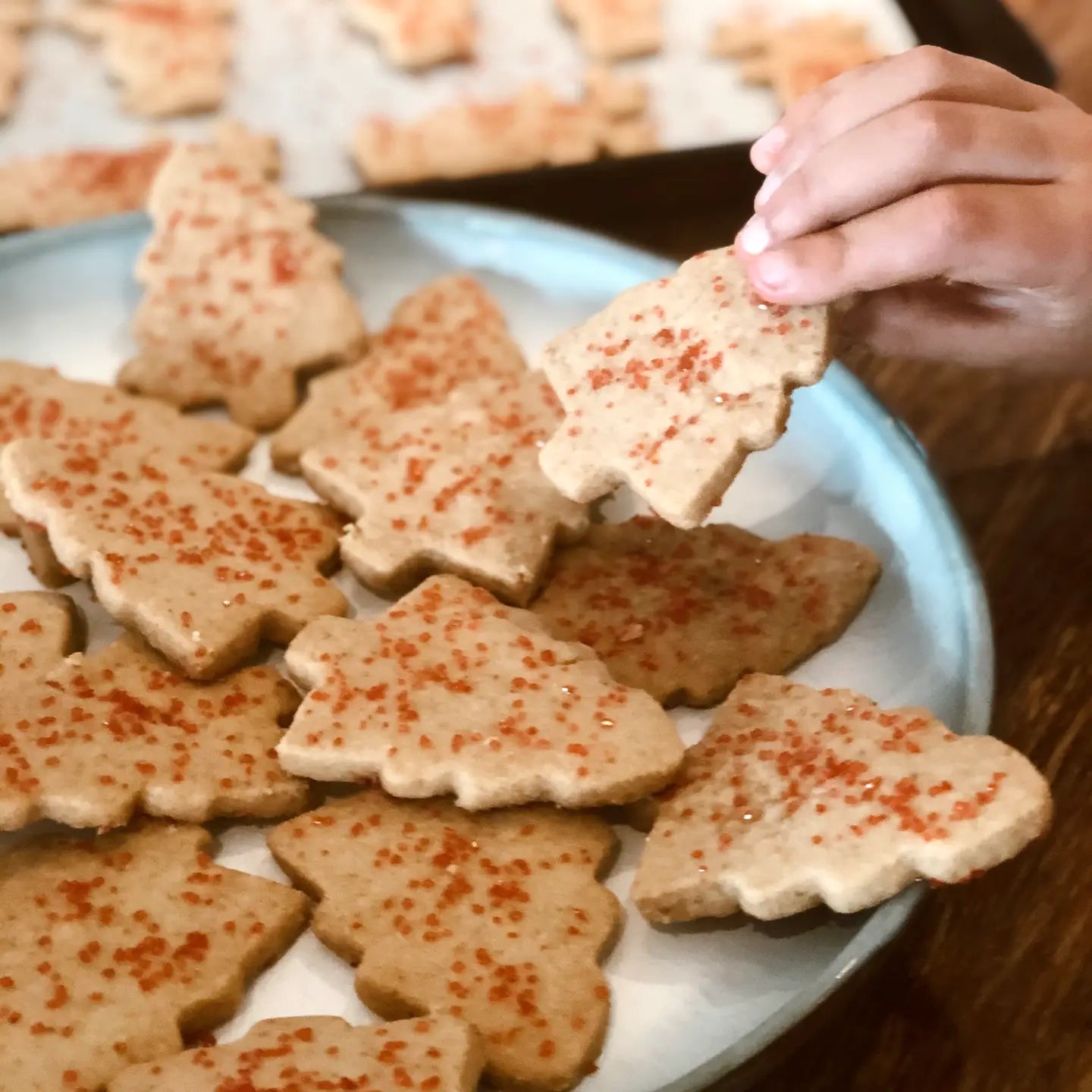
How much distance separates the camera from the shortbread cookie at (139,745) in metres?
0.93

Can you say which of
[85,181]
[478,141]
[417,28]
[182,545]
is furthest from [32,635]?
[417,28]

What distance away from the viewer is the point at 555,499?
1.14m

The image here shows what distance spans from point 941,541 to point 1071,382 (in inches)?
16.9

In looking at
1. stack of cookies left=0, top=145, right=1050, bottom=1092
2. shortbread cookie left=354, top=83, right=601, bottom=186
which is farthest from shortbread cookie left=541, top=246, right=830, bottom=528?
shortbread cookie left=354, top=83, right=601, bottom=186

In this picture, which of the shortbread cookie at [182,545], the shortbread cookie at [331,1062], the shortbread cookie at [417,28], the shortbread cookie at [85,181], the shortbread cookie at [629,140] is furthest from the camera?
the shortbread cookie at [417,28]

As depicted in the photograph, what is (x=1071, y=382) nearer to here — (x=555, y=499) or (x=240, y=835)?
(x=555, y=499)

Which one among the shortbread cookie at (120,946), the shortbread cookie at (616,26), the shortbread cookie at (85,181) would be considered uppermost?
the shortbread cookie at (616,26)

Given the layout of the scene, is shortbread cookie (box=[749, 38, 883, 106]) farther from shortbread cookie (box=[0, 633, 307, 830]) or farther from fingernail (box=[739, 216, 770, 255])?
shortbread cookie (box=[0, 633, 307, 830])

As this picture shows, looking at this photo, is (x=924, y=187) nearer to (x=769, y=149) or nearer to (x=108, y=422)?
(x=769, y=149)

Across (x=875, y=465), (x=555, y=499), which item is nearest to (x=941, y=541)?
(x=875, y=465)

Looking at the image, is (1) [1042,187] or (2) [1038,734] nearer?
(1) [1042,187]

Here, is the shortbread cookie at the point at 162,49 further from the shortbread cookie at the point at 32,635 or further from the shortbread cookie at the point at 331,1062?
the shortbread cookie at the point at 331,1062

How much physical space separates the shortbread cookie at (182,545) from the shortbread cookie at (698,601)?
24 cm

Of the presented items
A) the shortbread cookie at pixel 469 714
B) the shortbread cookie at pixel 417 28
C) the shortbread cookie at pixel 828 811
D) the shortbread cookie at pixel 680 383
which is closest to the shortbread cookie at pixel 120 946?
the shortbread cookie at pixel 469 714
